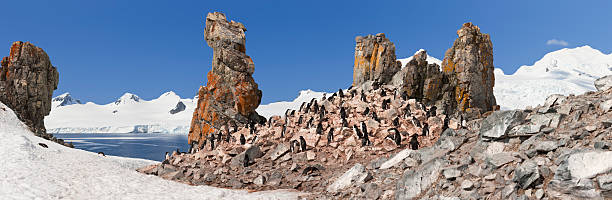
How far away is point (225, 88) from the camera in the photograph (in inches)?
1807

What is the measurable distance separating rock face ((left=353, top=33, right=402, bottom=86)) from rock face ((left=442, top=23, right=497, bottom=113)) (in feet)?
42.1

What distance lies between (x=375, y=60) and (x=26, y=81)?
56.1 meters

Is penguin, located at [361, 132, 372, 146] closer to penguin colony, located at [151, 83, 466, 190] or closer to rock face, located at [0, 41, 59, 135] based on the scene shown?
penguin colony, located at [151, 83, 466, 190]

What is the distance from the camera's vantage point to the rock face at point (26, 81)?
55.6m

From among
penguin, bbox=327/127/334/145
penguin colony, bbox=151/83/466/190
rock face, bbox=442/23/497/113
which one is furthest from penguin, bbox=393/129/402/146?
rock face, bbox=442/23/497/113

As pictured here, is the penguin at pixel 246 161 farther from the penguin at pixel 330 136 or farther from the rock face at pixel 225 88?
the rock face at pixel 225 88

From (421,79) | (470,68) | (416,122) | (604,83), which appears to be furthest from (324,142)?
(470,68)

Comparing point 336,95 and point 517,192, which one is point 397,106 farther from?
point 517,192

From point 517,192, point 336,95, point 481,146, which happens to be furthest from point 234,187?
point 336,95

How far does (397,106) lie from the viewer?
100 ft

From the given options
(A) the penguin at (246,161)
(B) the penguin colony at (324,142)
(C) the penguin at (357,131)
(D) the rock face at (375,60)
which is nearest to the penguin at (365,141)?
(B) the penguin colony at (324,142)

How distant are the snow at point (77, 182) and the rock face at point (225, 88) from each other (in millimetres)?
20088

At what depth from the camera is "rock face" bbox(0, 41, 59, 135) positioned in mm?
55638

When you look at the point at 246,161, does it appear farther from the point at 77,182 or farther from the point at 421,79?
the point at 421,79
